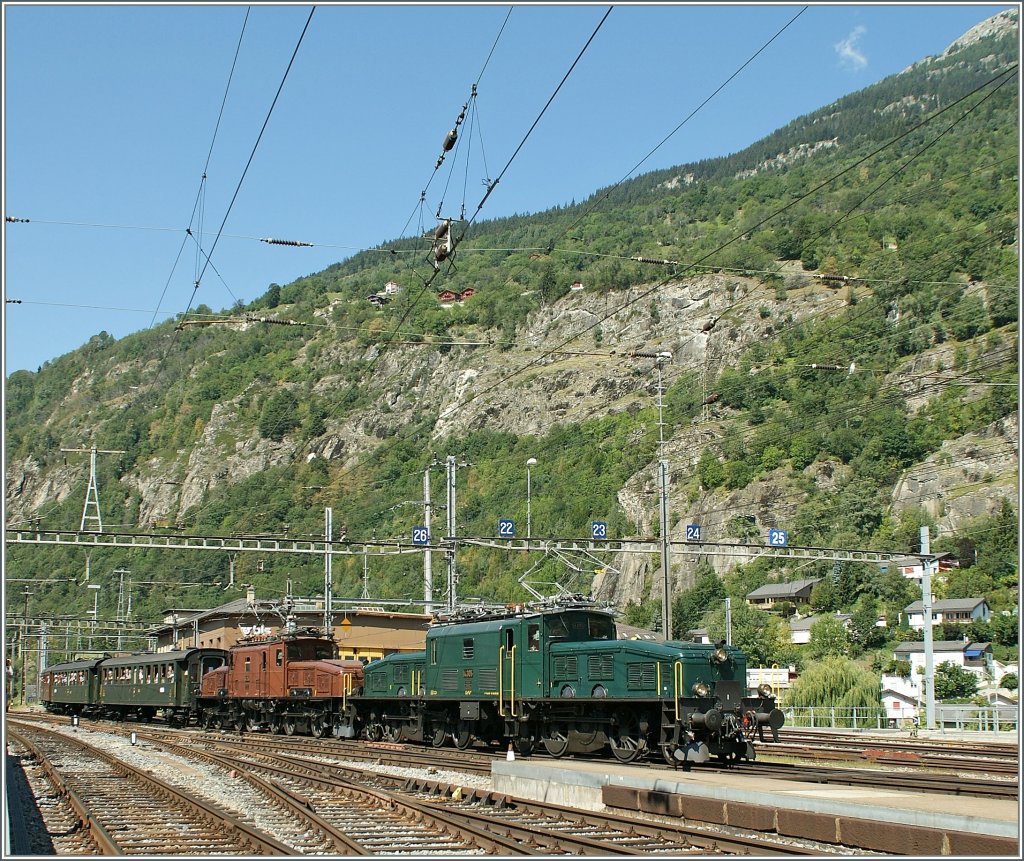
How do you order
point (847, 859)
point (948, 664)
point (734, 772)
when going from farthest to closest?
1. point (948, 664)
2. point (734, 772)
3. point (847, 859)

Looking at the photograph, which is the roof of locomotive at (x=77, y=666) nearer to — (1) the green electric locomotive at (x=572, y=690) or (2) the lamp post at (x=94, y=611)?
(2) the lamp post at (x=94, y=611)

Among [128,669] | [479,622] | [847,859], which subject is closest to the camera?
[847,859]

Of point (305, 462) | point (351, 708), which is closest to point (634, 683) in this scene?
point (351, 708)

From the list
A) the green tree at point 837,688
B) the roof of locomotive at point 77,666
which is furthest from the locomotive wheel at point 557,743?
the roof of locomotive at point 77,666

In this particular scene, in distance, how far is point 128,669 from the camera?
50.4 m

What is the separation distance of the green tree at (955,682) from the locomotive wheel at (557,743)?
48900mm

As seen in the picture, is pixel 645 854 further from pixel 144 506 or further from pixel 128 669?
pixel 144 506

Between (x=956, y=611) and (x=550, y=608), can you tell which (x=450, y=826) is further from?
(x=956, y=611)

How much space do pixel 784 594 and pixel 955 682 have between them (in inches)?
1647

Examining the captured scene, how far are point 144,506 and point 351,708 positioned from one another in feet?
507

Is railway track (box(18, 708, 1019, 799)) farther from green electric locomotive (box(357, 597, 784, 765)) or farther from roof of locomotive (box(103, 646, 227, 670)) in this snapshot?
roof of locomotive (box(103, 646, 227, 670))

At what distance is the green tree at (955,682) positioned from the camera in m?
65.6

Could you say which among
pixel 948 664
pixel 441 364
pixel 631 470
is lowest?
pixel 948 664

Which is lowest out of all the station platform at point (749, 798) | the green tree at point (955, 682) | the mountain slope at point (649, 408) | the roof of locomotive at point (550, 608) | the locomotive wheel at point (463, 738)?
the green tree at point (955, 682)
